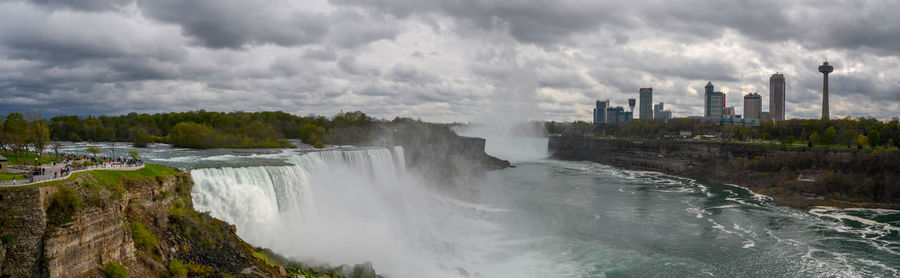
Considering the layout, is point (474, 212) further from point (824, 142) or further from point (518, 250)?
point (824, 142)

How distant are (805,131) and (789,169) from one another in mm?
32108

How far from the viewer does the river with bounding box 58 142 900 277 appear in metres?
20.8

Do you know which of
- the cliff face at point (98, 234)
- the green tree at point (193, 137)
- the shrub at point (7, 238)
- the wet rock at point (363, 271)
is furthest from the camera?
the green tree at point (193, 137)

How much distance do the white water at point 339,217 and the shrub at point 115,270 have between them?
19.2 feet

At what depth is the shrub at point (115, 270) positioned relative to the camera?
12.2 meters

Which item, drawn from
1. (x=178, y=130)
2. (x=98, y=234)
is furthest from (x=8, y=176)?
(x=178, y=130)

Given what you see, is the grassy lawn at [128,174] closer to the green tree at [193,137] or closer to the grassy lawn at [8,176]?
the grassy lawn at [8,176]

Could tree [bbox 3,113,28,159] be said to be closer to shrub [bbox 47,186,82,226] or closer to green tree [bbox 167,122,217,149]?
shrub [bbox 47,186,82,226]

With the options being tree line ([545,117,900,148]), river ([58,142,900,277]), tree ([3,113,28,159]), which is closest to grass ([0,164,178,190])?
river ([58,142,900,277])

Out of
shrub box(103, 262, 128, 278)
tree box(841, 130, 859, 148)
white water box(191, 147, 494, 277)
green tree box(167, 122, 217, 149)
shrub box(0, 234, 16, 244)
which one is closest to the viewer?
shrub box(0, 234, 16, 244)

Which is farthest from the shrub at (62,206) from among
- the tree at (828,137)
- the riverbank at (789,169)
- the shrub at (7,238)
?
the tree at (828,137)

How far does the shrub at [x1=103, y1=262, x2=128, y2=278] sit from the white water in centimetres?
585

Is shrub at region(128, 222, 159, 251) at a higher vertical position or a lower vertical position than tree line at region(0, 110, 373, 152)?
lower

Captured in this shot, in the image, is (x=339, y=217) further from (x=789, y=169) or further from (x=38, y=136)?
(x=789, y=169)
